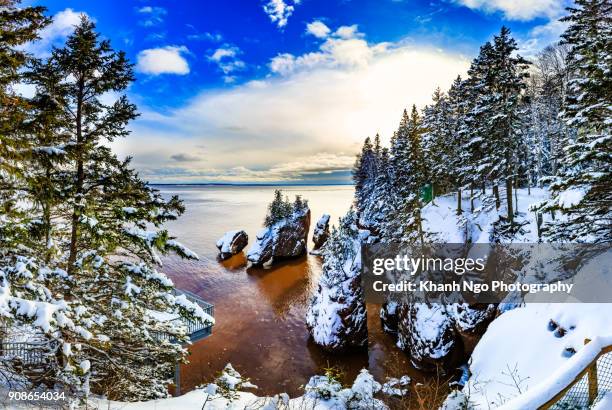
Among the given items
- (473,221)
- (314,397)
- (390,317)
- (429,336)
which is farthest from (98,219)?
(473,221)

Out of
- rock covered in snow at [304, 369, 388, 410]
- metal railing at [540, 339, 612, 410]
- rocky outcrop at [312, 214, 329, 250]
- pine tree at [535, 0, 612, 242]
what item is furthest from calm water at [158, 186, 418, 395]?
rocky outcrop at [312, 214, 329, 250]

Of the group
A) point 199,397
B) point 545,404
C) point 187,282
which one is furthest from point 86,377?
point 187,282

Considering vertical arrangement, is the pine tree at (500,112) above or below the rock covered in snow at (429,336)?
above

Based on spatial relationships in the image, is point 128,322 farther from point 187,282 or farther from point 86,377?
point 187,282

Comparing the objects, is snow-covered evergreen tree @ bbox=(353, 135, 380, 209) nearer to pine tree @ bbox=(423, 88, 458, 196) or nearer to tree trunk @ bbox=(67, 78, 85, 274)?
pine tree @ bbox=(423, 88, 458, 196)

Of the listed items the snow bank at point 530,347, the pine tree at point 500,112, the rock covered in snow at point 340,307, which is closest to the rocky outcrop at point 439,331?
the rock covered in snow at point 340,307

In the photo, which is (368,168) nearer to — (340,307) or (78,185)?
(340,307)

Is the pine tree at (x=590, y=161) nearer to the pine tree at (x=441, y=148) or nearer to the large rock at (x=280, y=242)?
the pine tree at (x=441, y=148)

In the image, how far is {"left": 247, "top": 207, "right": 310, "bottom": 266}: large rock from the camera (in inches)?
1624

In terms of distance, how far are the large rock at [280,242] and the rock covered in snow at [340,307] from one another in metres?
19.3

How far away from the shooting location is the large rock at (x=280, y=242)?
41250 mm

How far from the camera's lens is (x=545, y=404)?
10.7 feet

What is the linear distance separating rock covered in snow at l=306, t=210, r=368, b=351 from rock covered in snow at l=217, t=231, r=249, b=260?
2475 centimetres

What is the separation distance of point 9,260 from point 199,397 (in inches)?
239
